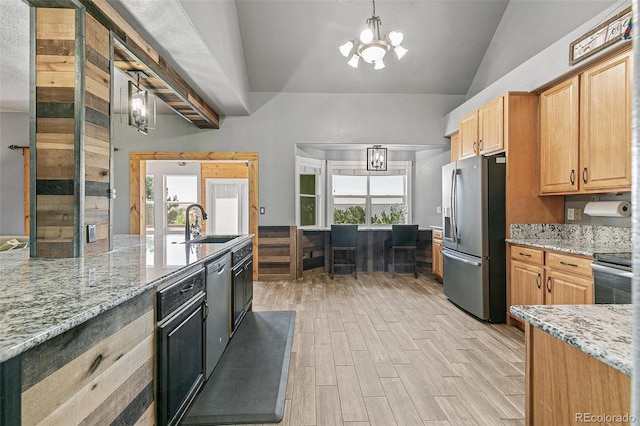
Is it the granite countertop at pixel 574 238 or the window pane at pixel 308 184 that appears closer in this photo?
the granite countertop at pixel 574 238

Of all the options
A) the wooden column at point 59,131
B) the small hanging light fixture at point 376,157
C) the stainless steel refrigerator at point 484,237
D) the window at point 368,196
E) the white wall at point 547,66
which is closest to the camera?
the wooden column at point 59,131

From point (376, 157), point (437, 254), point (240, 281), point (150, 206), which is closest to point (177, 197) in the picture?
point (150, 206)

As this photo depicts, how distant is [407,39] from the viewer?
4484mm

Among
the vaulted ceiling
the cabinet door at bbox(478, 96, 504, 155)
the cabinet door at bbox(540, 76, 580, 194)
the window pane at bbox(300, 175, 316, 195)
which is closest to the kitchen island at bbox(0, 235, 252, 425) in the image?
the vaulted ceiling

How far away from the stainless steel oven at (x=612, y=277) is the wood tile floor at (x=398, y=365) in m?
0.76

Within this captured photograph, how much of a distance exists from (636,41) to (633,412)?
0.32 metres

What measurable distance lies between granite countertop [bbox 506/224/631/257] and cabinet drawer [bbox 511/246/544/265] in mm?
64

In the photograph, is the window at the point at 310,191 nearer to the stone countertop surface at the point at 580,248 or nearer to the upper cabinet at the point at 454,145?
the upper cabinet at the point at 454,145

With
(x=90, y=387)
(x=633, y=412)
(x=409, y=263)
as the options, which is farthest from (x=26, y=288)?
(x=409, y=263)

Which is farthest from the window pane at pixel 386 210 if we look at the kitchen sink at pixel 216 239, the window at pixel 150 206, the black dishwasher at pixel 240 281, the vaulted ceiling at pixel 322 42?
the window at pixel 150 206

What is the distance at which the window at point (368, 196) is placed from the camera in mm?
6465

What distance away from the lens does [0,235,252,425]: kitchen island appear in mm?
743

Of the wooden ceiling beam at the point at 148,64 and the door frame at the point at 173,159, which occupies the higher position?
the wooden ceiling beam at the point at 148,64

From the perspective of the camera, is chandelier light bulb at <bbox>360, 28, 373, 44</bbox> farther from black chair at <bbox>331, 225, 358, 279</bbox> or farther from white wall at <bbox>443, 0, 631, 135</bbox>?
black chair at <bbox>331, 225, 358, 279</bbox>
